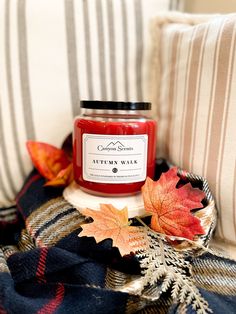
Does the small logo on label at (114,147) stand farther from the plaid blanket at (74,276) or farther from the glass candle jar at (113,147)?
the plaid blanket at (74,276)

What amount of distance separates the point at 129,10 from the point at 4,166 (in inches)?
15.7

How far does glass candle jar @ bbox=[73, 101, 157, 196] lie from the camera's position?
18.7 inches

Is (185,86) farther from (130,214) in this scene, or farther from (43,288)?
(43,288)

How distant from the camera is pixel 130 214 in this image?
477 millimetres

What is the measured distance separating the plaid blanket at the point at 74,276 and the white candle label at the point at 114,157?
0.07m

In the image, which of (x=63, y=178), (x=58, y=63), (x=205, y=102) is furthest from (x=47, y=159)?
(x=205, y=102)

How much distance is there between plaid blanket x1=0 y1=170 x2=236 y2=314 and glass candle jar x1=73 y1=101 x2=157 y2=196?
2.7 inches

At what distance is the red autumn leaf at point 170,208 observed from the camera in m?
0.44

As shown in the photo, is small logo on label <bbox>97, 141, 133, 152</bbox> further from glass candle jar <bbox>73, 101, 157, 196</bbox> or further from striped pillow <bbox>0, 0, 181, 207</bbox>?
striped pillow <bbox>0, 0, 181, 207</bbox>

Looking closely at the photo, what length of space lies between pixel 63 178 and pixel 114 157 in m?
0.14

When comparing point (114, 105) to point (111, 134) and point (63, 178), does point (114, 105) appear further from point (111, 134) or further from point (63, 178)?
point (63, 178)

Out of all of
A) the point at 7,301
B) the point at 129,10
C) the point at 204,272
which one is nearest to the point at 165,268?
the point at 204,272

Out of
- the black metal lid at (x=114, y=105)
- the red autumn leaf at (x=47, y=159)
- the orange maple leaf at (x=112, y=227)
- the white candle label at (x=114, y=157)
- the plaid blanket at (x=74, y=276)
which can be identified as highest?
the black metal lid at (x=114, y=105)

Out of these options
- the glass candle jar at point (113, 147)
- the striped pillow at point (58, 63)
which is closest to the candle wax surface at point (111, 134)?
the glass candle jar at point (113, 147)
